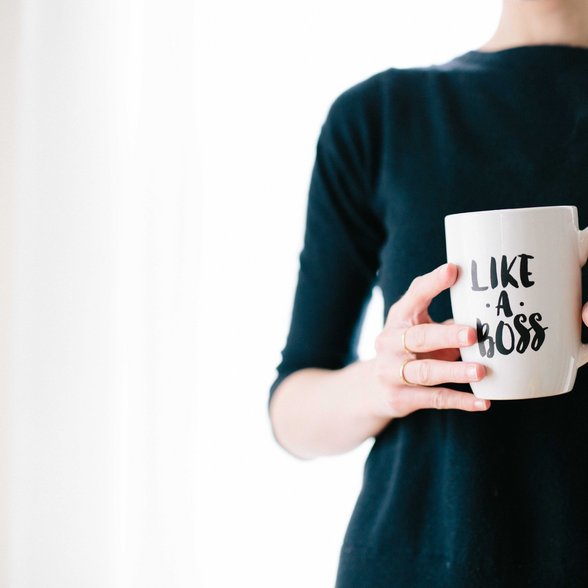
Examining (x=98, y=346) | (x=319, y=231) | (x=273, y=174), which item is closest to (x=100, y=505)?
(x=98, y=346)

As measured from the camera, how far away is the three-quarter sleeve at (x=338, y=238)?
0.73 metres

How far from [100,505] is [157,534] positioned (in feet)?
0.39

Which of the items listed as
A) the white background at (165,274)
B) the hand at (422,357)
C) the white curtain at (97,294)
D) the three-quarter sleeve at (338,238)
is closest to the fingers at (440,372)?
the hand at (422,357)

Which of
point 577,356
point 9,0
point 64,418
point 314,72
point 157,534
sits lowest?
point 157,534

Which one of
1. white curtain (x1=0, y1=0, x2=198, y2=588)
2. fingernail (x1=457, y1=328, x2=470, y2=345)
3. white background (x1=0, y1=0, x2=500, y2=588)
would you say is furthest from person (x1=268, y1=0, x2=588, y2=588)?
white curtain (x1=0, y1=0, x2=198, y2=588)

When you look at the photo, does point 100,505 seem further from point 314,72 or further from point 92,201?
point 314,72

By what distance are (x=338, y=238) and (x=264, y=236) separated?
429 mm

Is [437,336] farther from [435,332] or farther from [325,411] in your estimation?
[325,411]

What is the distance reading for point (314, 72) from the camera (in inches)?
44.7

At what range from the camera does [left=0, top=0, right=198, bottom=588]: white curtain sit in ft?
3.93

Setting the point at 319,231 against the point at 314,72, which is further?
the point at 314,72

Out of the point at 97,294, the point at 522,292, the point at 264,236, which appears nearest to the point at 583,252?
the point at 522,292

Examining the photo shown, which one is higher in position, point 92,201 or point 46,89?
point 46,89

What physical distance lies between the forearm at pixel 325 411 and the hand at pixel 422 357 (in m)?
0.04
